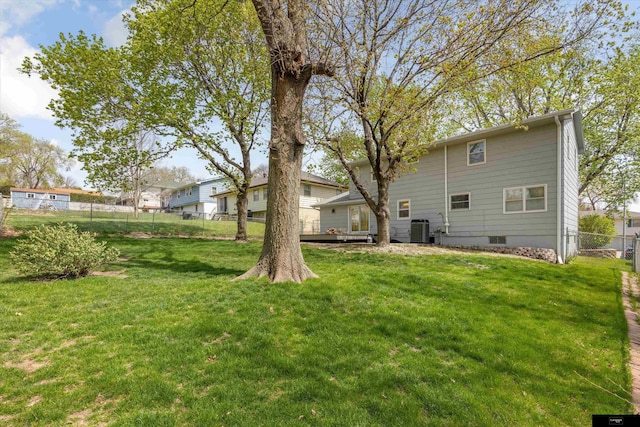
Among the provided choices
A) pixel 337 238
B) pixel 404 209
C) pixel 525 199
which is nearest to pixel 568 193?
pixel 525 199

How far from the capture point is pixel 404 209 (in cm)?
1745

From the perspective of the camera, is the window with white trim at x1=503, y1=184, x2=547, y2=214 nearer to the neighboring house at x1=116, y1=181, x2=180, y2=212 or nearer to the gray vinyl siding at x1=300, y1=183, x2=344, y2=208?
the gray vinyl siding at x1=300, y1=183, x2=344, y2=208

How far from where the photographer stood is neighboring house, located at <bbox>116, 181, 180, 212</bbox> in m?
47.6

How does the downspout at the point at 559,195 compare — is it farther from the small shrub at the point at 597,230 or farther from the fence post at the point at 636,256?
the small shrub at the point at 597,230

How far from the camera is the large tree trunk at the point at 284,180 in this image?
6434 millimetres

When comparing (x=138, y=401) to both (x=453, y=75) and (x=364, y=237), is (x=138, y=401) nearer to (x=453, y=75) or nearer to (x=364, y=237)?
(x=453, y=75)

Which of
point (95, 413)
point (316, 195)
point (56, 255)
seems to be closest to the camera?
point (95, 413)

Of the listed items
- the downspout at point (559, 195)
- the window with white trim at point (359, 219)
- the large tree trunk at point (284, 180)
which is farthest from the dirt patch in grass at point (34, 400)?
the window with white trim at point (359, 219)

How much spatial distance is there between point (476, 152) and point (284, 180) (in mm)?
11712

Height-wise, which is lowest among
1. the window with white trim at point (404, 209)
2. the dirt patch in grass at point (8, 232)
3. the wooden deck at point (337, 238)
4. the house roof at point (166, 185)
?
the wooden deck at point (337, 238)

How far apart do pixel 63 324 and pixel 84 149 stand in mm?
10698

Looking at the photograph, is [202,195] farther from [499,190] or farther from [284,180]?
[284,180]

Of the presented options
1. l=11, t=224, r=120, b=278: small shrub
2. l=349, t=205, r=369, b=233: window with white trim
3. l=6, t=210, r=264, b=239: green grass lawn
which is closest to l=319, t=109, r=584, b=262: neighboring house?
l=349, t=205, r=369, b=233: window with white trim

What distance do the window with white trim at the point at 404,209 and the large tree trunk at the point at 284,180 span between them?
11.8m
